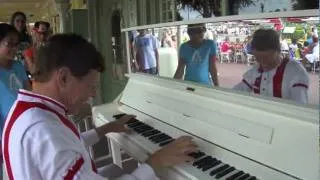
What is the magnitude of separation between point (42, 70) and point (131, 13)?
14.0 feet

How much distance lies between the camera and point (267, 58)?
67.6 inches

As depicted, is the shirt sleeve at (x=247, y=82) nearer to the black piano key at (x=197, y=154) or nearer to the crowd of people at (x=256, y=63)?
the crowd of people at (x=256, y=63)

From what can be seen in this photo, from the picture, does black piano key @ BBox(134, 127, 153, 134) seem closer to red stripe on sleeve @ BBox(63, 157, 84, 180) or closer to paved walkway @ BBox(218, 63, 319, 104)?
paved walkway @ BBox(218, 63, 319, 104)

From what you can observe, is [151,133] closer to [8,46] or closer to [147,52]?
[147,52]

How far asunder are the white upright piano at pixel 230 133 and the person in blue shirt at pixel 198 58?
6 centimetres

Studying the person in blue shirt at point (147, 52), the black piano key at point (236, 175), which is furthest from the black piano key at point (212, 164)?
the person in blue shirt at point (147, 52)

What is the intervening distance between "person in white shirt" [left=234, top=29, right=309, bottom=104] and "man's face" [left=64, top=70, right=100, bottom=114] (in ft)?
2.37

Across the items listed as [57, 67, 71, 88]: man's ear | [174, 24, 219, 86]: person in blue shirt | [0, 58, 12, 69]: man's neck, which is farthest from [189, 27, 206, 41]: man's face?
[0, 58, 12, 69]: man's neck

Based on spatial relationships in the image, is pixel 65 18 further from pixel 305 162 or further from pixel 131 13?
pixel 305 162

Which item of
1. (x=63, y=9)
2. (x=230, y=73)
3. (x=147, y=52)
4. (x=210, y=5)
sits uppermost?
(x=63, y=9)

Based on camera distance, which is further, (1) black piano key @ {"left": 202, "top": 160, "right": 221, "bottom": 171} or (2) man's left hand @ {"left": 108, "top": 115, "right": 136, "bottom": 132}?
(2) man's left hand @ {"left": 108, "top": 115, "right": 136, "bottom": 132}

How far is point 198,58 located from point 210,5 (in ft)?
5.25

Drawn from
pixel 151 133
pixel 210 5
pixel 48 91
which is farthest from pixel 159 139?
pixel 210 5

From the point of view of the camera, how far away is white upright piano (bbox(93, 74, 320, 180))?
1459 millimetres
